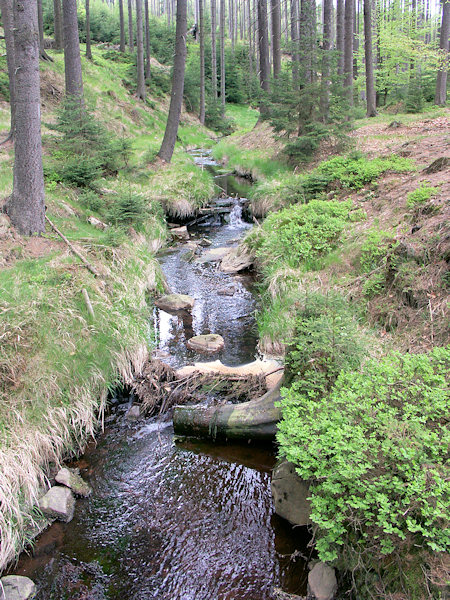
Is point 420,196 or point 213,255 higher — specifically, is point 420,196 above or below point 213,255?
above

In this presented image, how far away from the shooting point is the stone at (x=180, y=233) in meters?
12.9

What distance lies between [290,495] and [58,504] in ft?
7.23

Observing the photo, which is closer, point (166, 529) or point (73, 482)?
point (166, 529)

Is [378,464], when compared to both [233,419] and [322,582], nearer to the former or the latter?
[322,582]

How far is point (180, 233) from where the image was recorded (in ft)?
43.0

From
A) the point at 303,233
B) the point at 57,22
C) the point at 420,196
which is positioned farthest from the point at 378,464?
the point at 57,22

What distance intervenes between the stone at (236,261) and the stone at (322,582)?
7643mm

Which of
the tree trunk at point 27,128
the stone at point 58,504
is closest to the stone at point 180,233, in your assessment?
the tree trunk at point 27,128

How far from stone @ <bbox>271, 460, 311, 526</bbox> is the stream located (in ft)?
0.39

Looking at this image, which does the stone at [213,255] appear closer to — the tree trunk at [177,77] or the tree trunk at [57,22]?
the tree trunk at [177,77]

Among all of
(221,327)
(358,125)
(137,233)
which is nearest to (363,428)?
(221,327)

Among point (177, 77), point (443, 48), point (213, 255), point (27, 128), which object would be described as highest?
point (443, 48)

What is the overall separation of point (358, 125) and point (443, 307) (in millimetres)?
13498

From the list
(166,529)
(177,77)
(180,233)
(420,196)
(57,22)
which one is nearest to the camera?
(166,529)
